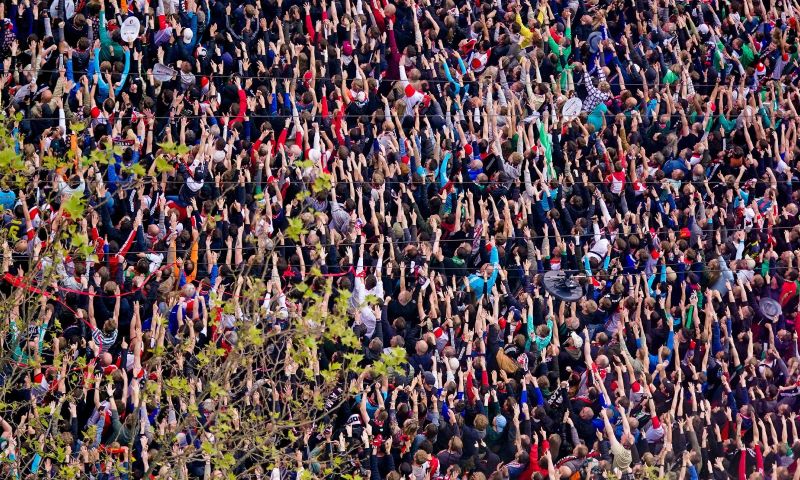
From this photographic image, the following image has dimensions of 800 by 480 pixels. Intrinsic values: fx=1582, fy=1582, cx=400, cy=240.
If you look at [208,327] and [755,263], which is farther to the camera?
[755,263]

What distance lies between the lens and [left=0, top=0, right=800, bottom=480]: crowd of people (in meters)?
14.3

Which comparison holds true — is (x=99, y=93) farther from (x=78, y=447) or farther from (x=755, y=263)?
(x=755, y=263)

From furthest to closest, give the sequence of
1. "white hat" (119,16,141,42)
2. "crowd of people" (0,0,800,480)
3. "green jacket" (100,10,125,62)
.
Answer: "white hat" (119,16,141,42) < "green jacket" (100,10,125,62) < "crowd of people" (0,0,800,480)

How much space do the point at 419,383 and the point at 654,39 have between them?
20.9 feet

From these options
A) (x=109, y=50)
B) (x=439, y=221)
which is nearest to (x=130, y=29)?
(x=109, y=50)

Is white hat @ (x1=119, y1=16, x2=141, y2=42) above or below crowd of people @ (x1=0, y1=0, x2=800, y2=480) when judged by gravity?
above

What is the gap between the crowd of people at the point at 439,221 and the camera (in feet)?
47.0

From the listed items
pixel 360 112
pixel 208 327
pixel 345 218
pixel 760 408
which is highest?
pixel 360 112

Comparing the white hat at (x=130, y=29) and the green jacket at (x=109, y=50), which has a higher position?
the white hat at (x=130, y=29)

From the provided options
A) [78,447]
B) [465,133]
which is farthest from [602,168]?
[78,447]

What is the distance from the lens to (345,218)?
15.7 metres

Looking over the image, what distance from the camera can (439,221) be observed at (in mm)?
16234

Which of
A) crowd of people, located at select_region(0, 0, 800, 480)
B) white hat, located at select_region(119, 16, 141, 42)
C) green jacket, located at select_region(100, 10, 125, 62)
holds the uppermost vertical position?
white hat, located at select_region(119, 16, 141, 42)

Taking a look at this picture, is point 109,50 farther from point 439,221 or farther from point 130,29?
point 439,221
